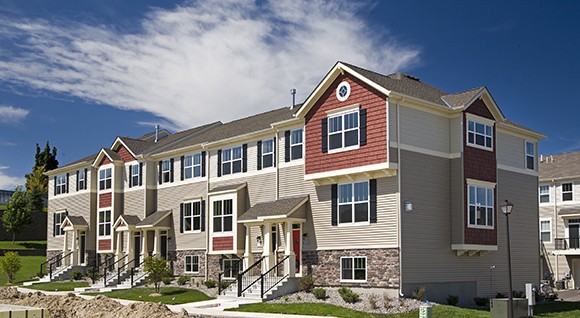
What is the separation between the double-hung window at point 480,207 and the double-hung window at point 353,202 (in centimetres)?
458

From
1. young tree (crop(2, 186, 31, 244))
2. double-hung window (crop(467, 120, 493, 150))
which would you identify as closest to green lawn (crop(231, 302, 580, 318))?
double-hung window (crop(467, 120, 493, 150))

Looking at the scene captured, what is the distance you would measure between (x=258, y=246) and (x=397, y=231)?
8.61m

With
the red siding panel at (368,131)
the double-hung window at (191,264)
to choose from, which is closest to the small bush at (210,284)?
the double-hung window at (191,264)

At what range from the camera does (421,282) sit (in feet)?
88.1

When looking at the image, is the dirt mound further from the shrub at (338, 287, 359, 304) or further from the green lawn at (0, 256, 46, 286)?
the green lawn at (0, 256, 46, 286)

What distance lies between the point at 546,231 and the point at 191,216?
25.7 meters

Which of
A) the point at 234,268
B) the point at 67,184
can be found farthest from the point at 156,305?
the point at 67,184

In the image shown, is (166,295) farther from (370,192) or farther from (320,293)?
(370,192)

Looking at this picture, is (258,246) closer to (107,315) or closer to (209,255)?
(209,255)

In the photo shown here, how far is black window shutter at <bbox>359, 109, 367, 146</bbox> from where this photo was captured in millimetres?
27297

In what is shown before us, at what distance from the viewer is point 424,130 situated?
28.2 m

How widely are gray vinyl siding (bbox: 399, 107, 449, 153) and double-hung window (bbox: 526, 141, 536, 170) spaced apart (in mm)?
7227

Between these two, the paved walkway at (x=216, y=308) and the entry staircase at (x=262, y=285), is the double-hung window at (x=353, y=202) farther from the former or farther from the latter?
the paved walkway at (x=216, y=308)

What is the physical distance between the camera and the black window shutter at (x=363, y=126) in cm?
2730
